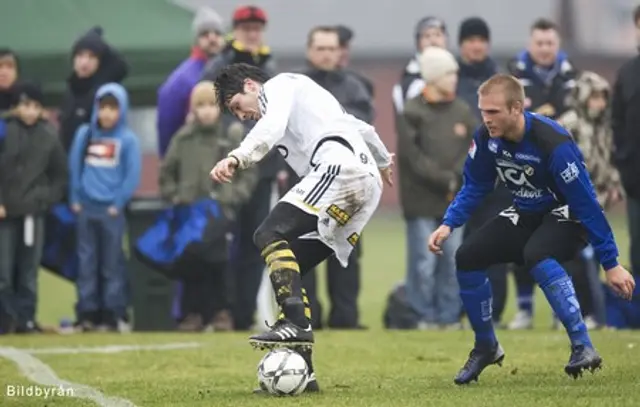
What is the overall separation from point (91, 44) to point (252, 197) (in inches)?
88.4

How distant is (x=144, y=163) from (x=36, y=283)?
92.8ft

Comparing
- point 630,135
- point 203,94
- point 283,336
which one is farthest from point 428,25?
point 283,336

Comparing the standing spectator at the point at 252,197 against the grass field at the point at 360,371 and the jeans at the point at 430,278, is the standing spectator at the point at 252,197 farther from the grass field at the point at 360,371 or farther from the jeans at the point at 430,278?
the jeans at the point at 430,278

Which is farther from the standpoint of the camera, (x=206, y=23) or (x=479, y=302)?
(x=206, y=23)

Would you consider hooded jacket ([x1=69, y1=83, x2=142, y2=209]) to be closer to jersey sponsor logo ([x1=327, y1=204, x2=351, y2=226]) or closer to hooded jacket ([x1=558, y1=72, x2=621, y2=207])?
hooded jacket ([x1=558, y1=72, x2=621, y2=207])

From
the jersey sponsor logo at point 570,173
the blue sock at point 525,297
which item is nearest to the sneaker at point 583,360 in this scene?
the jersey sponsor logo at point 570,173

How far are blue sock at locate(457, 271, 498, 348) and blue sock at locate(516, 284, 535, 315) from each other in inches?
215

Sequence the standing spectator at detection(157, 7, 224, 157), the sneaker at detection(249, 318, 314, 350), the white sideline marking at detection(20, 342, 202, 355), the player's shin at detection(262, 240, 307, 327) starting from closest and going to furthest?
the sneaker at detection(249, 318, 314, 350)
the player's shin at detection(262, 240, 307, 327)
the white sideline marking at detection(20, 342, 202, 355)
the standing spectator at detection(157, 7, 224, 157)

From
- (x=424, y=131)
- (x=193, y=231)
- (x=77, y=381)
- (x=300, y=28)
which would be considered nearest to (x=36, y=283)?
(x=193, y=231)

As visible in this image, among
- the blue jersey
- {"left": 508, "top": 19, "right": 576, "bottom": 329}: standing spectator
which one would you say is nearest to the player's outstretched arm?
the blue jersey

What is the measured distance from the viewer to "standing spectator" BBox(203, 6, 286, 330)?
16.0 metres

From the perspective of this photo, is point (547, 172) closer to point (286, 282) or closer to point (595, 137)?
point (286, 282)

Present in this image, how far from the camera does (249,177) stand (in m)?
15.7

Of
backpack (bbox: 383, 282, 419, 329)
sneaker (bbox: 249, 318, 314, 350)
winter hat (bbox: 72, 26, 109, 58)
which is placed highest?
winter hat (bbox: 72, 26, 109, 58)
